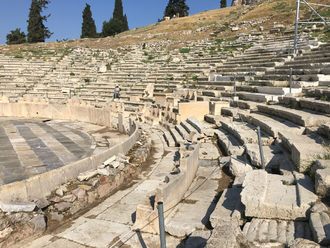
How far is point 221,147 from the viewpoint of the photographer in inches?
299

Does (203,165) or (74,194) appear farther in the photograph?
(203,165)

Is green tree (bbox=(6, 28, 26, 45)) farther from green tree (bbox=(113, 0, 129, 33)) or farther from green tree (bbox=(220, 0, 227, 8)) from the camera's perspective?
green tree (bbox=(220, 0, 227, 8))

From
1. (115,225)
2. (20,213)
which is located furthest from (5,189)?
(115,225)

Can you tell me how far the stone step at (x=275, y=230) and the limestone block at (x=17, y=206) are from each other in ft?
10.7

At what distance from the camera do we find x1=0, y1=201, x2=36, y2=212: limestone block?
13.0 feet

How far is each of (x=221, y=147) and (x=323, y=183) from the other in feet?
14.0

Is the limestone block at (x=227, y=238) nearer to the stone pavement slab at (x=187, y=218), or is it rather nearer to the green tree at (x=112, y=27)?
the stone pavement slab at (x=187, y=218)

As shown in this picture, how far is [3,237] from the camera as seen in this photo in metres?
3.76

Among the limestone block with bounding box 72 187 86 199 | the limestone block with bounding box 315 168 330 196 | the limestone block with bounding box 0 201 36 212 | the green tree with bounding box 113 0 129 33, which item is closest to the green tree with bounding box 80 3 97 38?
the green tree with bounding box 113 0 129 33

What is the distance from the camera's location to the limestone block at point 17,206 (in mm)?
3951

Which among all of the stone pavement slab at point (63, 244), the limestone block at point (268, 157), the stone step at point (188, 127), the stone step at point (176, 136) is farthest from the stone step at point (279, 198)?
the stone step at point (176, 136)

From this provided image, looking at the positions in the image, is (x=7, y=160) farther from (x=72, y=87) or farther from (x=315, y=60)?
(x=72, y=87)

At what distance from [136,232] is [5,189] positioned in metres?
2.20

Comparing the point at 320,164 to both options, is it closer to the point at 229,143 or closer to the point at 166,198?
the point at 166,198
